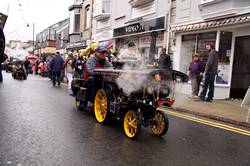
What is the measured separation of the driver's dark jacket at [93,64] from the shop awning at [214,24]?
5.84 m

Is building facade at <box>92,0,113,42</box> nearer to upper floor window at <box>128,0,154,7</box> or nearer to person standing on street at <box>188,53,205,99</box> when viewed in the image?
upper floor window at <box>128,0,154,7</box>

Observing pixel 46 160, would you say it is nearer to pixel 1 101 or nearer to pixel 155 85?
pixel 155 85

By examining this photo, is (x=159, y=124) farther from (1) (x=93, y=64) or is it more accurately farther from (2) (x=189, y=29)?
(2) (x=189, y=29)

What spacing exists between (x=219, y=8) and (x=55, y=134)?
959cm

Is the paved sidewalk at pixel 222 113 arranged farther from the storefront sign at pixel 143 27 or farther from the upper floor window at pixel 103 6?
the upper floor window at pixel 103 6

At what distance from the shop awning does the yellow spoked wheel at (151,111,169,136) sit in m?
6.68

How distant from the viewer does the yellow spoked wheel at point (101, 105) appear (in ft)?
23.4

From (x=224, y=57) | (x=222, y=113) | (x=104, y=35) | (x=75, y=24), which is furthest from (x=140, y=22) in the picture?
(x=75, y=24)

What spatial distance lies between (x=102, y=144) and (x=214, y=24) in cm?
913

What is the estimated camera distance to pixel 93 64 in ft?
26.2

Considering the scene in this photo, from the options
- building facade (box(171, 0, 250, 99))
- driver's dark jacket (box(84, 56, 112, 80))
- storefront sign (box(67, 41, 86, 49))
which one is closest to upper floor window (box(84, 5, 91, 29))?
storefront sign (box(67, 41, 86, 49))

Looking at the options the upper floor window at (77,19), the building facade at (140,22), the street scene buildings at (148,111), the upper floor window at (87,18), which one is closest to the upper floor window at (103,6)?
the building facade at (140,22)

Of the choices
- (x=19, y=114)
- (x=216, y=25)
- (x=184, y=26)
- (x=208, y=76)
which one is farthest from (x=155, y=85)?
(x=184, y=26)

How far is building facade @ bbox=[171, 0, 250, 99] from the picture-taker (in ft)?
41.0
